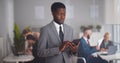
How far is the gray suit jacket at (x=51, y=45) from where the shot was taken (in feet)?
7.06

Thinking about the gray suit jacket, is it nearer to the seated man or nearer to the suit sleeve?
the suit sleeve

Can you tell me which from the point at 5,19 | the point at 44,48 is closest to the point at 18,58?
the point at 44,48

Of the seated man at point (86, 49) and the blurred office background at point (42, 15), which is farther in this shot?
the seated man at point (86, 49)

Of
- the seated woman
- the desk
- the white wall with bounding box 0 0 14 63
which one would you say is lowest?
the desk

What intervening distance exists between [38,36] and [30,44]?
124mm

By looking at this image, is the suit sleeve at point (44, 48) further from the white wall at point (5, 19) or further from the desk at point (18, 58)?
the white wall at point (5, 19)

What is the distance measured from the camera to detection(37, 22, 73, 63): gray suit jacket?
2152 millimetres

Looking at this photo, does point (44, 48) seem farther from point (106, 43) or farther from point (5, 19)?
point (106, 43)

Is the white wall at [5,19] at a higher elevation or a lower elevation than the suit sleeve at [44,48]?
higher

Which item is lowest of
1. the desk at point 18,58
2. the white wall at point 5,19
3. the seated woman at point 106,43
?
the desk at point 18,58

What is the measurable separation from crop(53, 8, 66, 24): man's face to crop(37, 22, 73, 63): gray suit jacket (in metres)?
0.06

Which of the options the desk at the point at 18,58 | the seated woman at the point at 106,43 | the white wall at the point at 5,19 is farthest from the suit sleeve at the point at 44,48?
the seated woman at the point at 106,43

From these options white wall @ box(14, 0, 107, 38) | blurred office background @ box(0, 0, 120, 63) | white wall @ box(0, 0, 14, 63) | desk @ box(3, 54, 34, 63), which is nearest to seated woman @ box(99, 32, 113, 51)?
blurred office background @ box(0, 0, 120, 63)

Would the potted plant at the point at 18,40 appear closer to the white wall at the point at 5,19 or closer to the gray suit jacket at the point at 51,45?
the white wall at the point at 5,19
